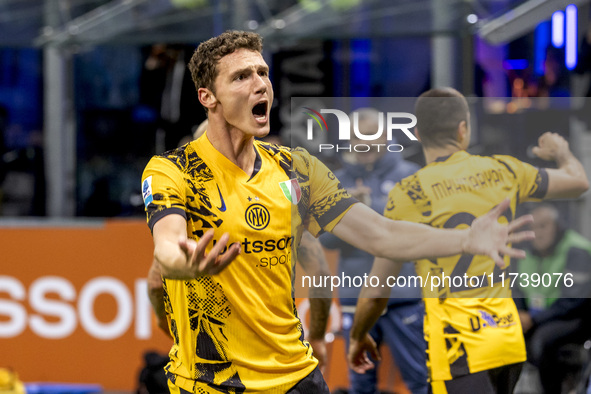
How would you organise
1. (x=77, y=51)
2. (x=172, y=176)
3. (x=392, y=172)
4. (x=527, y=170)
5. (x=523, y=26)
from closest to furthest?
(x=172, y=176), (x=527, y=170), (x=392, y=172), (x=523, y=26), (x=77, y=51)

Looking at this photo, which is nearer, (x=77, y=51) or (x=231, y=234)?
(x=231, y=234)

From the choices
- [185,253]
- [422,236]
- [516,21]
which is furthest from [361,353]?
[516,21]

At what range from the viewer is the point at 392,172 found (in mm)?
5637

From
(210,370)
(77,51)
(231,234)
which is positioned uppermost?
(77,51)

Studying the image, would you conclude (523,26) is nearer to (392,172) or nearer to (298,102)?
(392,172)

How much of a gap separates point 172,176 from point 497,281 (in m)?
1.74

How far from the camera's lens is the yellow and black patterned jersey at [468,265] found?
4145mm

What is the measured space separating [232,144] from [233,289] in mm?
583

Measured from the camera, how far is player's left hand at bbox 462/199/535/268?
3729 mm

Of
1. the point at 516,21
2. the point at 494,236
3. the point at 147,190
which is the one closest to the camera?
the point at 147,190

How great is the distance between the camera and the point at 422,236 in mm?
3926

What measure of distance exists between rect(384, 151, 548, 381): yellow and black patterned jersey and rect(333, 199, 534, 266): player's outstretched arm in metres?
0.17

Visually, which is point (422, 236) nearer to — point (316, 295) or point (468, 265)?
point (468, 265)

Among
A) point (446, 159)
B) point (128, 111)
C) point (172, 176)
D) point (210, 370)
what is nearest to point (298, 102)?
point (446, 159)
